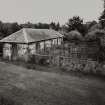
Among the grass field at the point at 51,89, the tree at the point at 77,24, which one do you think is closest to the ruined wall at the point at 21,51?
Result: the grass field at the point at 51,89

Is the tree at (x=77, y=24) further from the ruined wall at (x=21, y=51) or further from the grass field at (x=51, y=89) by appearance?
the grass field at (x=51, y=89)

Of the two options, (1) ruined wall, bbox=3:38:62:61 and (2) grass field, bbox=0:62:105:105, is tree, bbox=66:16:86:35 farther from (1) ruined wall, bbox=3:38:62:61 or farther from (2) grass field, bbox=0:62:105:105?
(2) grass field, bbox=0:62:105:105

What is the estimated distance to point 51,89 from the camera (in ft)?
35.5

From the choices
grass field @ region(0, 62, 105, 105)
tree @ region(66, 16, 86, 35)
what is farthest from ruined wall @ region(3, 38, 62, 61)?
tree @ region(66, 16, 86, 35)

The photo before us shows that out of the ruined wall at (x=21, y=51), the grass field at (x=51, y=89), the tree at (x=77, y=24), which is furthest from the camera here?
the tree at (x=77, y=24)

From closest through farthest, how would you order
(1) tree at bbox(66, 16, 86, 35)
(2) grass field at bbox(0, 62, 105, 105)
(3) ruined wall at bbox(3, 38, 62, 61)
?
(2) grass field at bbox(0, 62, 105, 105), (3) ruined wall at bbox(3, 38, 62, 61), (1) tree at bbox(66, 16, 86, 35)

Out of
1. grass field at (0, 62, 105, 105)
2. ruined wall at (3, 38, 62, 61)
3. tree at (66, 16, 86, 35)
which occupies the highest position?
tree at (66, 16, 86, 35)

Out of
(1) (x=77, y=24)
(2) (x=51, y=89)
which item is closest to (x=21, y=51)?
(2) (x=51, y=89)

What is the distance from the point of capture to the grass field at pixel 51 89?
890cm

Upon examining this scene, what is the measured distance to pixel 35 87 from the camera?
36.8 ft

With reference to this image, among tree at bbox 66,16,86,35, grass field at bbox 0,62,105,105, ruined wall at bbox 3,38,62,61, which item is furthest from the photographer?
tree at bbox 66,16,86,35

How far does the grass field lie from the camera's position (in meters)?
8.90

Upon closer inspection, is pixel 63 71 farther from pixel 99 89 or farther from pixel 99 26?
pixel 99 26

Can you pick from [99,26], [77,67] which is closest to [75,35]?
[99,26]
